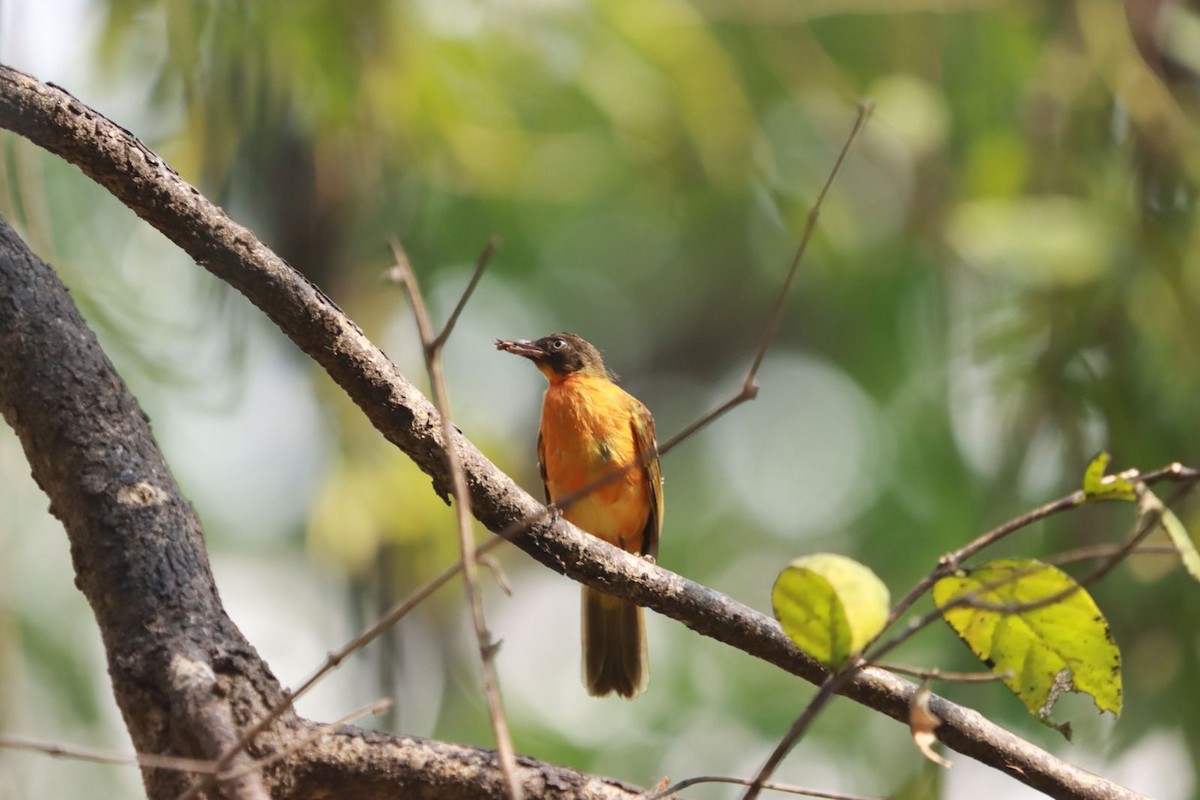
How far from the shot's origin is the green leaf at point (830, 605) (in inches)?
88.2

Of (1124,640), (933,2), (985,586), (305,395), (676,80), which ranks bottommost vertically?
(985,586)

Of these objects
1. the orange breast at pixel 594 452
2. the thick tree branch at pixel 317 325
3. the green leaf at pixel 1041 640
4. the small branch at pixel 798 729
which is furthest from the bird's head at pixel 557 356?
the small branch at pixel 798 729

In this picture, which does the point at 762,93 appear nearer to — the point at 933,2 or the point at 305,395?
the point at 933,2

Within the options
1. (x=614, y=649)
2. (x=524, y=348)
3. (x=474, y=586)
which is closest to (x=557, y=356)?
(x=524, y=348)

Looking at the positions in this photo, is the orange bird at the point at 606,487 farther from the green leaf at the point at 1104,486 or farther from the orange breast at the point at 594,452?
the green leaf at the point at 1104,486

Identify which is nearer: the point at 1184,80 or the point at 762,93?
the point at 1184,80

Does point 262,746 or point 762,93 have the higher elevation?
point 762,93

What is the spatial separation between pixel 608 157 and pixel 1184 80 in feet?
24.1

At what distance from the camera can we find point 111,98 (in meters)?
5.42

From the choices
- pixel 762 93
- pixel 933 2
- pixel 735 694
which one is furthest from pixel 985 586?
pixel 735 694

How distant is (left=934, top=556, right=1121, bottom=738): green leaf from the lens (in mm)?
2572

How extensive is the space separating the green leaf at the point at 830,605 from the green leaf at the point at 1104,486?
513mm

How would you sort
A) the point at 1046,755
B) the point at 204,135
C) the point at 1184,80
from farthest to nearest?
1. the point at 1184,80
2. the point at 204,135
3. the point at 1046,755

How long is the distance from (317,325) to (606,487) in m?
4.03
